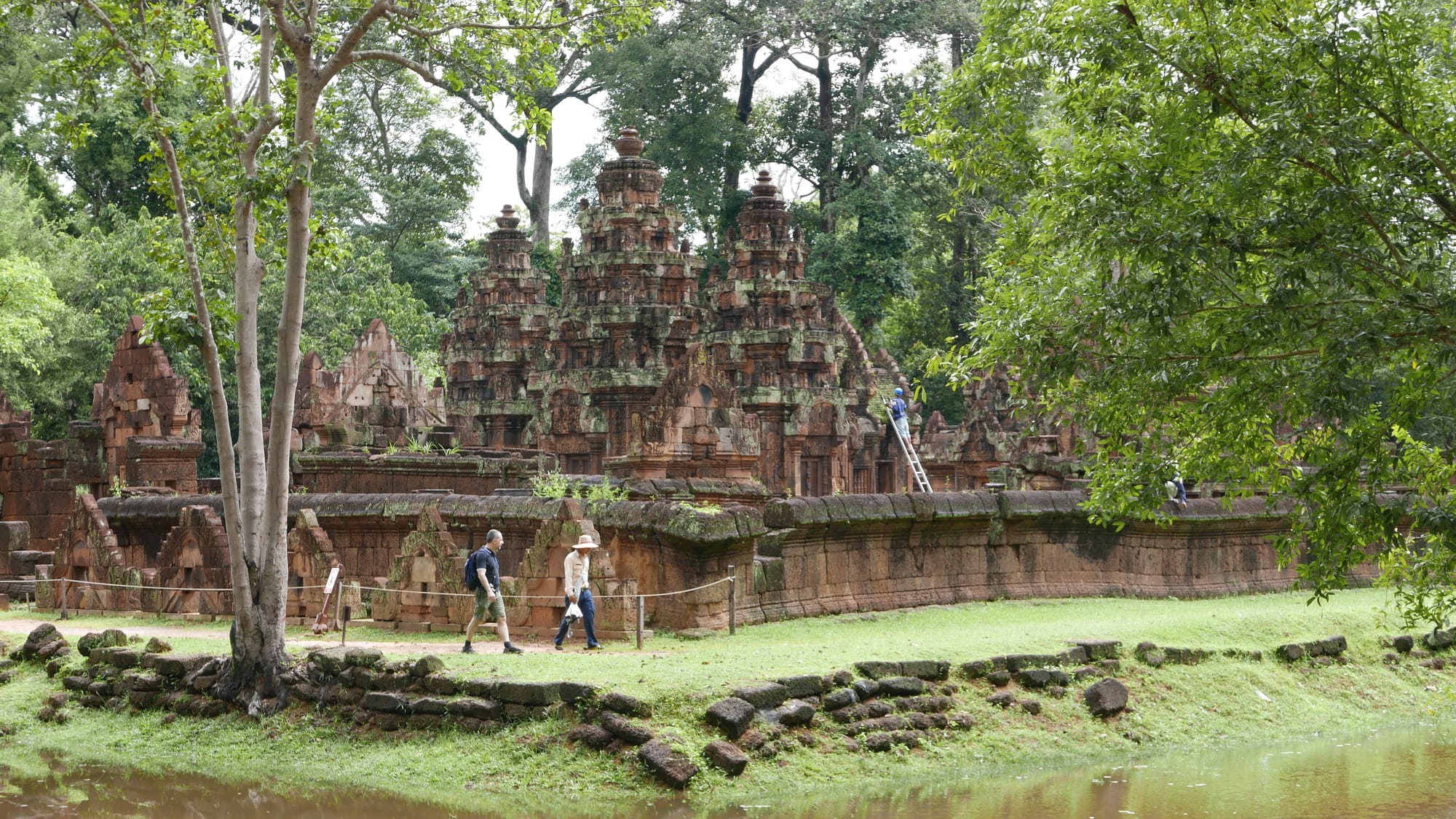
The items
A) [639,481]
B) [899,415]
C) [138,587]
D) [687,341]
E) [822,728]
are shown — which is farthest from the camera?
[687,341]

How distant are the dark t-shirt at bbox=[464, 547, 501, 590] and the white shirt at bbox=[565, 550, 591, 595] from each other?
2.15ft

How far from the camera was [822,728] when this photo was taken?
11031mm

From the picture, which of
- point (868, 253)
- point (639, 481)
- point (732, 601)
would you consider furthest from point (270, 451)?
point (868, 253)

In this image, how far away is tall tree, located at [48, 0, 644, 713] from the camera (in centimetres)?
1241

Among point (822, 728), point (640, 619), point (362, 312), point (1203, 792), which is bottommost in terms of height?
point (1203, 792)

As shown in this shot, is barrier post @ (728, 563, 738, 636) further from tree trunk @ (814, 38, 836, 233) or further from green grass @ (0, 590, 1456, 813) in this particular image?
tree trunk @ (814, 38, 836, 233)

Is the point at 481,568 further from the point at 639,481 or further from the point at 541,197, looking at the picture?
the point at 541,197

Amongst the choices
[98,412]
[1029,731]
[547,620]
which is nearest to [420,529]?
[547,620]

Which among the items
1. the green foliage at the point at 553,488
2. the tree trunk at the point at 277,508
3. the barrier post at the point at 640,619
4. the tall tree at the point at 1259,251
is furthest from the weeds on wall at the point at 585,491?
the tall tree at the point at 1259,251

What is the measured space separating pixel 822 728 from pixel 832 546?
4732mm

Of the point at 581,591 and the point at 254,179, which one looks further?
the point at 581,591

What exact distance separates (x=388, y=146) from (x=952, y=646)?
46197 millimetres

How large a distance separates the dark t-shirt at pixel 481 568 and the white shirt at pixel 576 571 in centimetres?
66

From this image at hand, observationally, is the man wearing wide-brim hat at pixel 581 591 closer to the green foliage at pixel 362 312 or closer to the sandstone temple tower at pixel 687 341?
A: the sandstone temple tower at pixel 687 341
